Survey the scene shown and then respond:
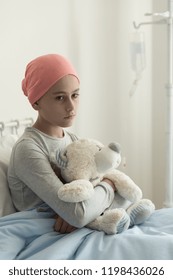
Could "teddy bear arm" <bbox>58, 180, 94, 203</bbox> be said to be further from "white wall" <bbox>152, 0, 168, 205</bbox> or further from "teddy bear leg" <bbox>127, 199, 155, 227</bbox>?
"white wall" <bbox>152, 0, 168, 205</bbox>

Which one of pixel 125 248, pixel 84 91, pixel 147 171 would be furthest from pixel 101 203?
pixel 147 171

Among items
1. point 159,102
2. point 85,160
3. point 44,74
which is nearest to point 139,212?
point 85,160

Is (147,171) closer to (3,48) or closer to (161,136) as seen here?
(161,136)

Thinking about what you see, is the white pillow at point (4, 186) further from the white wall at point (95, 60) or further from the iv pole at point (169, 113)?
the iv pole at point (169, 113)

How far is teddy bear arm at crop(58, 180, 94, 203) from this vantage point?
1252 millimetres

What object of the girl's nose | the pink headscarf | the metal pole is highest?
the pink headscarf

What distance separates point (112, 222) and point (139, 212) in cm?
18

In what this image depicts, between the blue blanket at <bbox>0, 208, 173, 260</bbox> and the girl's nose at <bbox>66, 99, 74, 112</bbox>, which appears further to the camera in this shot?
the girl's nose at <bbox>66, 99, 74, 112</bbox>

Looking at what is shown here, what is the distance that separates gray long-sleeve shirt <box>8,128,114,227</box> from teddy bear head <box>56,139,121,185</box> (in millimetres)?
43

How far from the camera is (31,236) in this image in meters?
1.33

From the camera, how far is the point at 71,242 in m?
1.23

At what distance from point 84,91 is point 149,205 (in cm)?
96

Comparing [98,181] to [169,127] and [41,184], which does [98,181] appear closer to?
[41,184]

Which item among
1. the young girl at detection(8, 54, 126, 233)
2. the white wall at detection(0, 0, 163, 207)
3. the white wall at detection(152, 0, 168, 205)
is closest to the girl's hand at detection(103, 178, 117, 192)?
the young girl at detection(8, 54, 126, 233)
